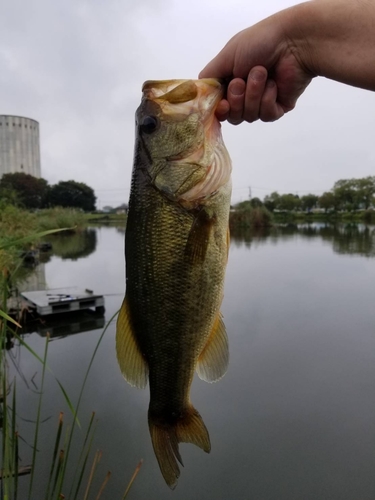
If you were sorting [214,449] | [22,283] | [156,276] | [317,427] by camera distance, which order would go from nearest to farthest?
[156,276]
[214,449]
[317,427]
[22,283]

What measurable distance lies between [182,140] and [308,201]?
74.3 meters

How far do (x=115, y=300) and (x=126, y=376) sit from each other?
11572 mm

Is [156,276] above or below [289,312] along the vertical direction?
above

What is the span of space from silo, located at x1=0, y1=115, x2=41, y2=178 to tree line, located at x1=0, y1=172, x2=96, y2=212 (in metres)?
5.68

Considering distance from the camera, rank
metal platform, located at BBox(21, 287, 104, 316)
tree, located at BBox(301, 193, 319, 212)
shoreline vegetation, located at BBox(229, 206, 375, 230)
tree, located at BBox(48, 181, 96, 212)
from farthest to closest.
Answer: tree, located at BBox(301, 193, 319, 212) < tree, located at BBox(48, 181, 96, 212) < shoreline vegetation, located at BBox(229, 206, 375, 230) < metal platform, located at BBox(21, 287, 104, 316)

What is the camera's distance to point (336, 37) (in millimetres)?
1760

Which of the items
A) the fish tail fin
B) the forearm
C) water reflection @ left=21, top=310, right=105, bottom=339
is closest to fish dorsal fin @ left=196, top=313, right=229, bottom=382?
the fish tail fin

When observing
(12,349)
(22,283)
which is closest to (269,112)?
(12,349)

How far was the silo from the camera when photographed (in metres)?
63.5

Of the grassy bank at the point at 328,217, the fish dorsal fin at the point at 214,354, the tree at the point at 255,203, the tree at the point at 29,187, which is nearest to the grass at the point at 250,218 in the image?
the tree at the point at 255,203

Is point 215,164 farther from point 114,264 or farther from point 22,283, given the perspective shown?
point 114,264

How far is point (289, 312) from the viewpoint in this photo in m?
11.9

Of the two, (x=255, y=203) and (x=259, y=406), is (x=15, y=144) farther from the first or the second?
(x=259, y=406)

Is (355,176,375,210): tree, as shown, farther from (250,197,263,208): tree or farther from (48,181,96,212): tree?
(48,181,96,212): tree
